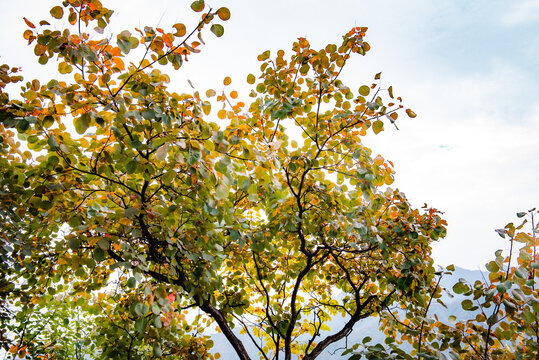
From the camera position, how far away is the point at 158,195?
2.98m

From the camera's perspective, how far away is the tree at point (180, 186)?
221cm

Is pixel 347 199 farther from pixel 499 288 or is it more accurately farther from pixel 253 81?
pixel 499 288

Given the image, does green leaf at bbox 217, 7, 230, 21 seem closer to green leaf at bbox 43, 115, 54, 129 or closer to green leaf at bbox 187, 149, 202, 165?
green leaf at bbox 187, 149, 202, 165

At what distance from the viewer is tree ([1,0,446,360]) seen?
87.2 inches

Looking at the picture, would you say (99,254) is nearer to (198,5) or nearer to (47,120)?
(47,120)

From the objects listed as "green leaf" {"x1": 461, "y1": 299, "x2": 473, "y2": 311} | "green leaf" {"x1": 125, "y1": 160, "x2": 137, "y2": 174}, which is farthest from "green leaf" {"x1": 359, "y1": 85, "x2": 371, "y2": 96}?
"green leaf" {"x1": 125, "y1": 160, "x2": 137, "y2": 174}

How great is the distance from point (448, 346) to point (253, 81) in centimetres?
300

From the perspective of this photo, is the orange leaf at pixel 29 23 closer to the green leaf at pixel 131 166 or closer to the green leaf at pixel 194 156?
the green leaf at pixel 131 166

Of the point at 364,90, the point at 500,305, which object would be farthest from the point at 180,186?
the point at 500,305

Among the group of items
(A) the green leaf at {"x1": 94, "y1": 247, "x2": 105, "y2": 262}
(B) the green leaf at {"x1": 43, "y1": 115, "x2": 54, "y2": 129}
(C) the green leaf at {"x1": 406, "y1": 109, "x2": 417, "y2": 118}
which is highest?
(B) the green leaf at {"x1": 43, "y1": 115, "x2": 54, "y2": 129}

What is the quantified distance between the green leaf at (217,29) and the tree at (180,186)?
0.09 metres

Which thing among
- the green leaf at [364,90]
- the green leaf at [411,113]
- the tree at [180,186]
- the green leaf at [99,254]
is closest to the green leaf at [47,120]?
the tree at [180,186]

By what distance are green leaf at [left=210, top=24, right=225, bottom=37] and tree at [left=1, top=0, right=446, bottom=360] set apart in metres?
0.09

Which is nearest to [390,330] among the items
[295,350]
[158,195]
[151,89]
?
[295,350]
